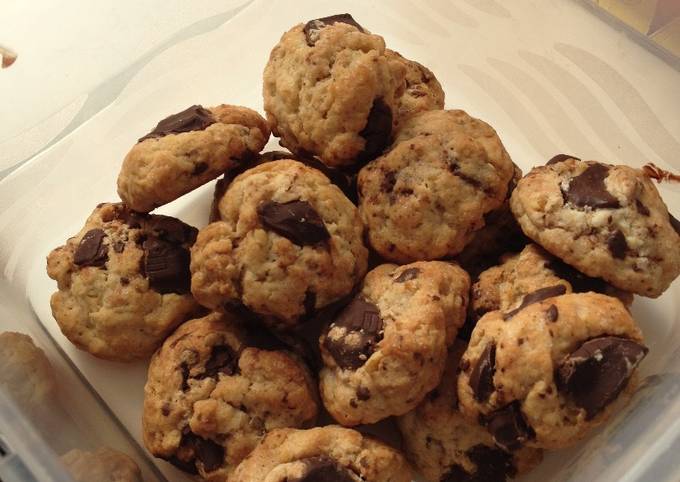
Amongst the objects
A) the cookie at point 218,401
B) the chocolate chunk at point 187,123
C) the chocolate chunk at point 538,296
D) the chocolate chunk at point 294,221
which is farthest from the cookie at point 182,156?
the chocolate chunk at point 538,296

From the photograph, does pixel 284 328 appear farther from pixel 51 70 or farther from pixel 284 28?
pixel 51 70

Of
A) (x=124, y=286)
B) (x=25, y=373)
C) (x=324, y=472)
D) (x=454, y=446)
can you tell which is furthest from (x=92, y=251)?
Result: (x=454, y=446)

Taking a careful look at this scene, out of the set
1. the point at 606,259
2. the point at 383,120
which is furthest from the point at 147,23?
the point at 606,259

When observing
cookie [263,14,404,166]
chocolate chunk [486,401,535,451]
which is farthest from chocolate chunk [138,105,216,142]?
chocolate chunk [486,401,535,451]

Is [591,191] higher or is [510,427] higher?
[591,191]

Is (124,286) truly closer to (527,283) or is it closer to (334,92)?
(334,92)

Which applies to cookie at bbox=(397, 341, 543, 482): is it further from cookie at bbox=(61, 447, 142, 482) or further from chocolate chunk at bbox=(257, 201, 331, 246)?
cookie at bbox=(61, 447, 142, 482)
